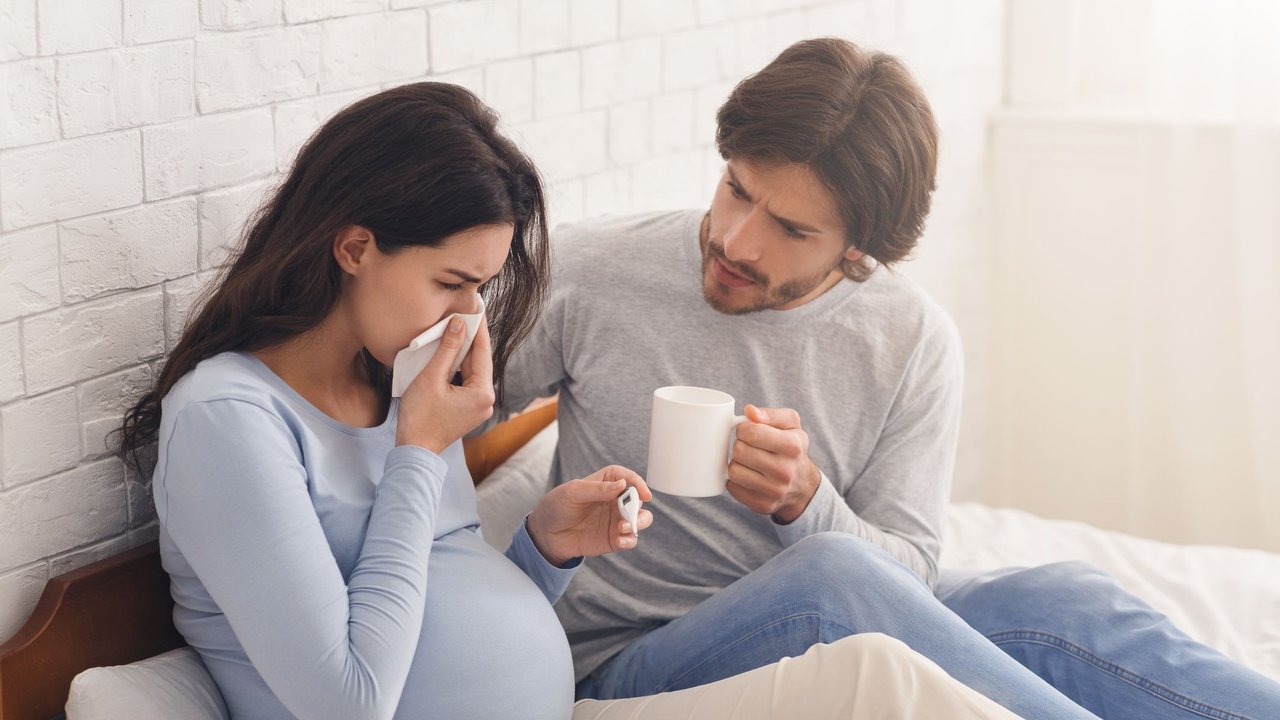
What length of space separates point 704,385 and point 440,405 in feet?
1.65

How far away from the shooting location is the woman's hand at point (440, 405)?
1343 millimetres

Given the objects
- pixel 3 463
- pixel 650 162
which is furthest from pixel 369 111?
pixel 650 162

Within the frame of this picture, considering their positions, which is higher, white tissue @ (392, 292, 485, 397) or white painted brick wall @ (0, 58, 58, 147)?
white painted brick wall @ (0, 58, 58, 147)

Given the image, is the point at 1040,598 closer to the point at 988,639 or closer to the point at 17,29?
the point at 988,639

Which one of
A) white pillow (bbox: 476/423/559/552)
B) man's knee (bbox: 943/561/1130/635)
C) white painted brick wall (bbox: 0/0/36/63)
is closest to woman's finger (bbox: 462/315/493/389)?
white pillow (bbox: 476/423/559/552)

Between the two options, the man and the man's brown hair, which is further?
the man's brown hair

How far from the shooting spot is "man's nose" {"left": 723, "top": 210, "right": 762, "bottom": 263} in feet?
5.38

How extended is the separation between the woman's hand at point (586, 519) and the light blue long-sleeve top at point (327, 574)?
0.07 meters

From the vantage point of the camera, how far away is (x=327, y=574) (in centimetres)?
121

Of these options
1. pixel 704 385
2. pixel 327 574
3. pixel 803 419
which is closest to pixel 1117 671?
pixel 803 419

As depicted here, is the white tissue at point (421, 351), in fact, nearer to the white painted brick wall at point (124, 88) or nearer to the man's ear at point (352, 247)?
the man's ear at point (352, 247)

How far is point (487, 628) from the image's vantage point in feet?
4.49

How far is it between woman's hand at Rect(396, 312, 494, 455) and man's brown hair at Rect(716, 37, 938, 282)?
50cm

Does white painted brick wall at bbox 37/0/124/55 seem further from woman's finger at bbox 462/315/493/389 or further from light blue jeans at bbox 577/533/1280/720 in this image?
light blue jeans at bbox 577/533/1280/720
